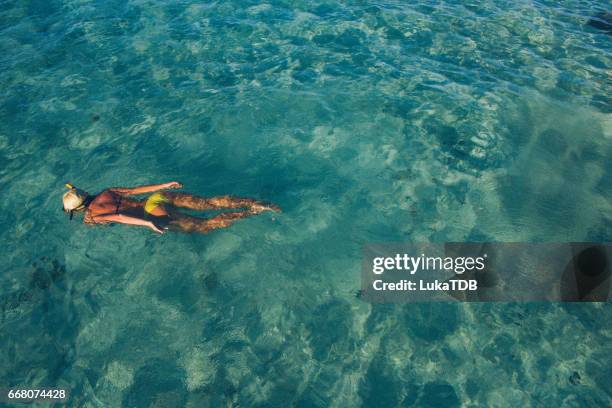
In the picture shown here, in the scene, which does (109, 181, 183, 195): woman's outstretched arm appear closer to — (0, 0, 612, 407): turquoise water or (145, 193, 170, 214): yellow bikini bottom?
(145, 193, 170, 214): yellow bikini bottom

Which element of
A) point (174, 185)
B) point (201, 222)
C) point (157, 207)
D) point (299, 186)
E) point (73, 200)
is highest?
point (73, 200)

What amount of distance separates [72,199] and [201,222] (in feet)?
8.96

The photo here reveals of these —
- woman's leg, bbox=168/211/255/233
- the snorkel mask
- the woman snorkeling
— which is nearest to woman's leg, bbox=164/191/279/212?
the woman snorkeling

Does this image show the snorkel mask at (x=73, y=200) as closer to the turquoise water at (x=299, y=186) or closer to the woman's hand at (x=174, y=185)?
the turquoise water at (x=299, y=186)

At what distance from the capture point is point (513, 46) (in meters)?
13.4

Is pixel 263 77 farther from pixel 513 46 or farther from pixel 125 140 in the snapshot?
pixel 513 46

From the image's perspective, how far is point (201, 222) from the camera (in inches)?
319

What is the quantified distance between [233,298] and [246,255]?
3.44 ft

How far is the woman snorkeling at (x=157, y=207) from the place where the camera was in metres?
7.67

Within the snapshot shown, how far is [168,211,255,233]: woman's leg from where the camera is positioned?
805 centimetres

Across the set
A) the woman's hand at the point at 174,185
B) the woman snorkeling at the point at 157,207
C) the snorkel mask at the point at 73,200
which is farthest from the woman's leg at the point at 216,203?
the snorkel mask at the point at 73,200

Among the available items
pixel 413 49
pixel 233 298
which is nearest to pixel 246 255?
pixel 233 298

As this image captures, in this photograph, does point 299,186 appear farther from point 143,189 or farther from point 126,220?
point 126,220

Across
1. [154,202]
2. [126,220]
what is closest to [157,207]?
[154,202]
